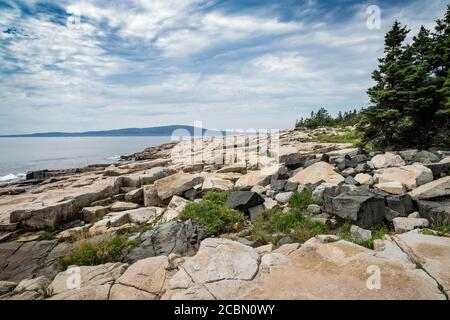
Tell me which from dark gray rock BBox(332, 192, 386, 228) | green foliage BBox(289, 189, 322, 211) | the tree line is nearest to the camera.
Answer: dark gray rock BBox(332, 192, 386, 228)

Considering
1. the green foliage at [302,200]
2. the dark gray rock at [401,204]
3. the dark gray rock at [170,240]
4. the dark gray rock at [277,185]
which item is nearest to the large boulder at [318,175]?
the dark gray rock at [277,185]

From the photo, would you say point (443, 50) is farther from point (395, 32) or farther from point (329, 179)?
point (329, 179)

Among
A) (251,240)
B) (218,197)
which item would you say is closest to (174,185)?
(218,197)

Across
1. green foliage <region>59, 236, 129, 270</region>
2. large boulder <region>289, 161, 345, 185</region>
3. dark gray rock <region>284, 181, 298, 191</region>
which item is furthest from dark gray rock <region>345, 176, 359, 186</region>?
green foliage <region>59, 236, 129, 270</region>

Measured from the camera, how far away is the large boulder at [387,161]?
12246mm

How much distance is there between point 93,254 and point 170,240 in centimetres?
217

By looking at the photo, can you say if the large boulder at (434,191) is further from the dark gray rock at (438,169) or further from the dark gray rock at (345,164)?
the dark gray rock at (345,164)

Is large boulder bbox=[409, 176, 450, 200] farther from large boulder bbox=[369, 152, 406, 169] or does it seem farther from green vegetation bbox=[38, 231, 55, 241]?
green vegetation bbox=[38, 231, 55, 241]

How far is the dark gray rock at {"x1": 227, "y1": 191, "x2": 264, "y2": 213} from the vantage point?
957 centimetres

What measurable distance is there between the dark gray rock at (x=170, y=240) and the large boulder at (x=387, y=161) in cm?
981

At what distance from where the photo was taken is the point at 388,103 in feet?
55.1
